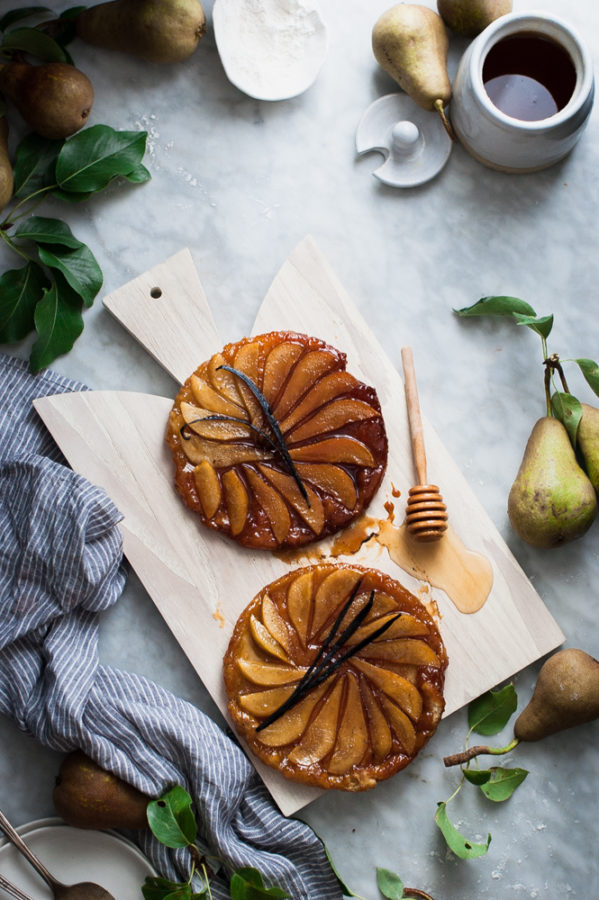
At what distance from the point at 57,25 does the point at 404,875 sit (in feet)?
7.74

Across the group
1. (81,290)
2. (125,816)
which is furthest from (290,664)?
(81,290)

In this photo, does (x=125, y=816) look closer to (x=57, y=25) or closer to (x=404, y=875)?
(x=404, y=875)

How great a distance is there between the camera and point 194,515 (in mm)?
2117

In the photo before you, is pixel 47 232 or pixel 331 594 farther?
pixel 47 232

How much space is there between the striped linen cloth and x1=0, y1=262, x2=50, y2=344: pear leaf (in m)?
0.35

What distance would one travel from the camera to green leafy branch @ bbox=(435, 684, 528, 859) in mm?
2061

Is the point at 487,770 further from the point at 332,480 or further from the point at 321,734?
the point at 332,480

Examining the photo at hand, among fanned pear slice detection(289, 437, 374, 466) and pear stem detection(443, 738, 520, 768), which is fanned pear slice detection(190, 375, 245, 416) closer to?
fanned pear slice detection(289, 437, 374, 466)

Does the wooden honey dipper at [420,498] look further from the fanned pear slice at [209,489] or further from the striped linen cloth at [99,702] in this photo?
the striped linen cloth at [99,702]

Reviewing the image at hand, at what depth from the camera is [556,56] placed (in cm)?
213

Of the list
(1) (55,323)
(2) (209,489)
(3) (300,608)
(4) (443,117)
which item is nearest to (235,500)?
(2) (209,489)

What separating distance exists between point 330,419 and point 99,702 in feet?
2.87

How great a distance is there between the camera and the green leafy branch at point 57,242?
219 cm

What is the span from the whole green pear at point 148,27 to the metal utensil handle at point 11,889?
2.04 metres
